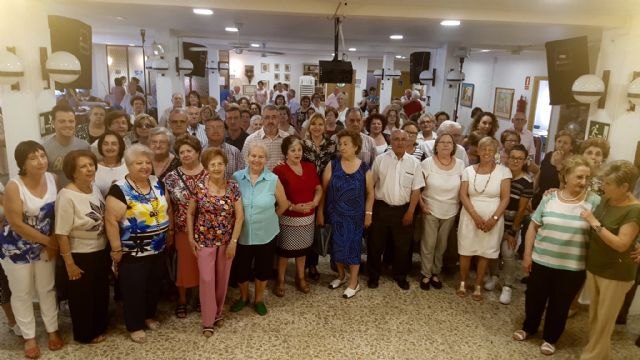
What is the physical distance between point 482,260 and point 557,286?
2.77 feet

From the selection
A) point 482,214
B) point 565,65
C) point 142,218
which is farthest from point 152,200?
point 565,65

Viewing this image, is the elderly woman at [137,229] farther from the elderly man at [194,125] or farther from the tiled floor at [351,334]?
the elderly man at [194,125]

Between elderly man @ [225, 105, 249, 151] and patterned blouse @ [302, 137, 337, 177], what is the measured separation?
96 centimetres

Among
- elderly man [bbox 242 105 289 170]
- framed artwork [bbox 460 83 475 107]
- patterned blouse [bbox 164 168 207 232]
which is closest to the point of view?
patterned blouse [bbox 164 168 207 232]

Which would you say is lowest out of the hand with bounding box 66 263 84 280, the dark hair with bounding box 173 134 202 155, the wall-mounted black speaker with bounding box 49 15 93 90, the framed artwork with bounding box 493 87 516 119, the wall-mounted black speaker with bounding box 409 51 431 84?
the hand with bounding box 66 263 84 280

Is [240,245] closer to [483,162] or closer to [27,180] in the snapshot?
[27,180]

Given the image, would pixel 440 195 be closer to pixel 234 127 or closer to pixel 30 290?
pixel 234 127

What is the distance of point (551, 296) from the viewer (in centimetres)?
300

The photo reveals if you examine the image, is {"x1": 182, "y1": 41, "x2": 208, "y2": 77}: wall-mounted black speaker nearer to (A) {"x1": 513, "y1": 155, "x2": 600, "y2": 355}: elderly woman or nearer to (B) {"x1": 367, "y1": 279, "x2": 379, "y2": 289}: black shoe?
(B) {"x1": 367, "y1": 279, "x2": 379, "y2": 289}: black shoe

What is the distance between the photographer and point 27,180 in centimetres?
264

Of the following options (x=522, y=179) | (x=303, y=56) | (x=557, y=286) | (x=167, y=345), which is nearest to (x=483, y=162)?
(x=522, y=179)

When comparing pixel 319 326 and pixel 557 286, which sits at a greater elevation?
pixel 557 286

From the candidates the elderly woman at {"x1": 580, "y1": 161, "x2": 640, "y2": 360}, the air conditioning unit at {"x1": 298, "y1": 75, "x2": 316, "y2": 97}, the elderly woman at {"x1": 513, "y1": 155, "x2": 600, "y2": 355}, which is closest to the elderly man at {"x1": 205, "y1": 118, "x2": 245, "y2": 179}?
the elderly woman at {"x1": 513, "y1": 155, "x2": 600, "y2": 355}

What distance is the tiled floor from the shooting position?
9.71 feet
